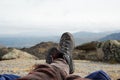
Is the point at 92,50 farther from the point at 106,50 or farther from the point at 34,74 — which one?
the point at 34,74

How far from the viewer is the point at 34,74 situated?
206 inches

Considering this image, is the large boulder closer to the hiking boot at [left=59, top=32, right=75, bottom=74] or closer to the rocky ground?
the rocky ground

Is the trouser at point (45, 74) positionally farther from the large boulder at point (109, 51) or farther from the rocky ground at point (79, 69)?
the large boulder at point (109, 51)

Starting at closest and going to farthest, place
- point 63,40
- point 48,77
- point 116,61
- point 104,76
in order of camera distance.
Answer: point 48,77 → point 104,76 → point 63,40 → point 116,61

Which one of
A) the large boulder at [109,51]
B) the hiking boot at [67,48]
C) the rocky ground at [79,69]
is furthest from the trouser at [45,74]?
the large boulder at [109,51]

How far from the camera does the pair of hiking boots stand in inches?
296

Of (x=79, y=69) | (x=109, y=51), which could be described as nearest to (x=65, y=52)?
(x=79, y=69)

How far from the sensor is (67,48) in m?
8.60

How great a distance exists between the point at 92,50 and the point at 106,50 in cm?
334

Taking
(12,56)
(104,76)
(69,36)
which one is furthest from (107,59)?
(104,76)

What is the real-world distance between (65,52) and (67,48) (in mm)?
570

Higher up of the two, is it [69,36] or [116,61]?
[69,36]

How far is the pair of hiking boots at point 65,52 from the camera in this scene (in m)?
7.52

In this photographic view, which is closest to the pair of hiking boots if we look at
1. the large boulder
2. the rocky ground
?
the rocky ground
